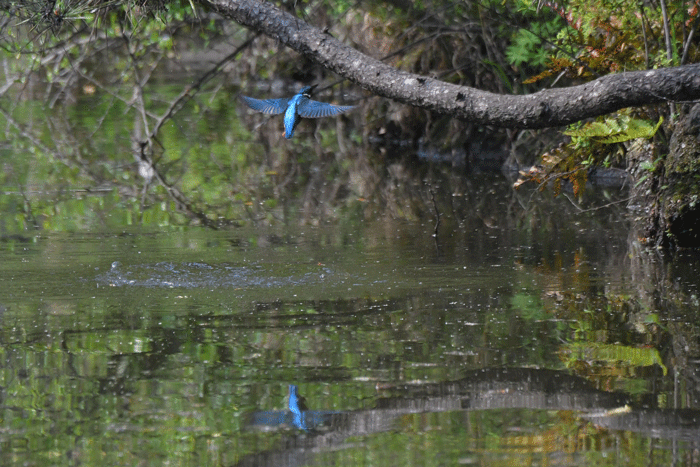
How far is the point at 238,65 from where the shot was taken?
17.7 m

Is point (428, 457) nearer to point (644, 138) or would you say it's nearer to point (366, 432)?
point (366, 432)

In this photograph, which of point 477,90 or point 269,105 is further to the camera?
point 269,105

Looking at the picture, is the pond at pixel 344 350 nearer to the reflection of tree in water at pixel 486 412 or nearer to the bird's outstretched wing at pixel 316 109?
the reflection of tree in water at pixel 486 412

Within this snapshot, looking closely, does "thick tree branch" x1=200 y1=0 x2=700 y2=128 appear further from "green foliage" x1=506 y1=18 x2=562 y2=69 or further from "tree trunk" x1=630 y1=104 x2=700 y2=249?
"green foliage" x1=506 y1=18 x2=562 y2=69

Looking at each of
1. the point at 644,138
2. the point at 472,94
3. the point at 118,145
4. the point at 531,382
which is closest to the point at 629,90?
the point at 472,94

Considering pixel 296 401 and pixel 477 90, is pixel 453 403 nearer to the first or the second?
pixel 296 401

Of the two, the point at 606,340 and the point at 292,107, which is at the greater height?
the point at 292,107

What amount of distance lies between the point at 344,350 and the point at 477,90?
5.74 ft

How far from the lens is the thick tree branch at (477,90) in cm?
519

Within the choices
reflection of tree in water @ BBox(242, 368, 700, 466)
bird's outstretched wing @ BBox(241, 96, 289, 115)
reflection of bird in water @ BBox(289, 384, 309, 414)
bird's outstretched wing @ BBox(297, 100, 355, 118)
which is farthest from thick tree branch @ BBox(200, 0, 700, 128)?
A: reflection of bird in water @ BBox(289, 384, 309, 414)

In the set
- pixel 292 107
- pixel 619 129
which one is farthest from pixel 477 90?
pixel 619 129

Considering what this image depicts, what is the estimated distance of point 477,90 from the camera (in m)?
5.53

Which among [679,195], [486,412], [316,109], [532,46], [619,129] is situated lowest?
[486,412]

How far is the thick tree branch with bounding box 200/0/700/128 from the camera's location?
204 inches
